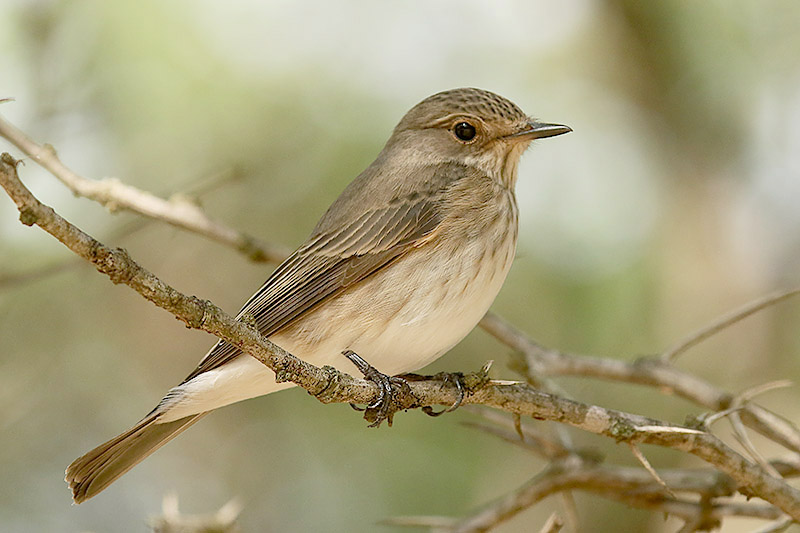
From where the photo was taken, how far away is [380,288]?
3955 mm

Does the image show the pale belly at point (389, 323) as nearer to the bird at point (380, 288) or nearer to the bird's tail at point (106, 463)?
the bird at point (380, 288)

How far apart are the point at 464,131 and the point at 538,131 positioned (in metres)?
0.41

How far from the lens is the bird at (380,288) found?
379 centimetres

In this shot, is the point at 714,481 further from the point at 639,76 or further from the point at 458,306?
the point at 639,76

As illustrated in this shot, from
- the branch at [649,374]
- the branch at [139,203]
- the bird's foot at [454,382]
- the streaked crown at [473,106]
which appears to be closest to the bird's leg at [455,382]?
the bird's foot at [454,382]

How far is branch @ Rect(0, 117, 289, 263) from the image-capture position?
4.39m

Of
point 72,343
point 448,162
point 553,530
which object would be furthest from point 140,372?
point 553,530

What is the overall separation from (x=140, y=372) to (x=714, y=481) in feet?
15.3

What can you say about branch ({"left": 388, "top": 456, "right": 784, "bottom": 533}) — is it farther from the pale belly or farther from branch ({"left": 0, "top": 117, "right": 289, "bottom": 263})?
branch ({"left": 0, "top": 117, "right": 289, "bottom": 263})

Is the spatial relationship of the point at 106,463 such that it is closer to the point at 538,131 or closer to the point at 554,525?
the point at 554,525

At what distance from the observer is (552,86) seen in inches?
290

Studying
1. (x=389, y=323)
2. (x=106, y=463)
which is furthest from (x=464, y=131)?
(x=106, y=463)

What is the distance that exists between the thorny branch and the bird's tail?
3.70 ft

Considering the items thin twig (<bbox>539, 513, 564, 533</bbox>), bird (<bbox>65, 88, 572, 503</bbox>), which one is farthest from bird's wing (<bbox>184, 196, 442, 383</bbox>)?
thin twig (<bbox>539, 513, 564, 533</bbox>)
